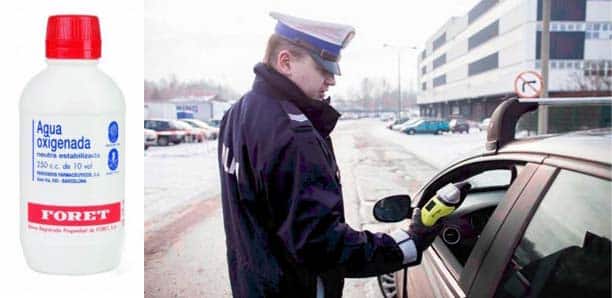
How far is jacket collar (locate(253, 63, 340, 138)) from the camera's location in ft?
2.68

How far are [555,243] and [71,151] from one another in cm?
62

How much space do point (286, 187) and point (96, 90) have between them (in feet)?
0.88

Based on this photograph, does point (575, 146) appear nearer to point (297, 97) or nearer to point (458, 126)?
point (297, 97)

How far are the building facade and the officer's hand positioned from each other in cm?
62

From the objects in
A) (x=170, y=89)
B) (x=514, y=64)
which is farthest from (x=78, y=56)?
(x=514, y=64)

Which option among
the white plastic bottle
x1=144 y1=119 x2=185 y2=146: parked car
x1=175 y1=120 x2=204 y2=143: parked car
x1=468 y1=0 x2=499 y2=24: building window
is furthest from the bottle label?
x1=468 y1=0 x2=499 y2=24: building window

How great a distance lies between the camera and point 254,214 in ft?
2.74

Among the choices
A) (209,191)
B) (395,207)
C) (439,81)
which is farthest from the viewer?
(209,191)

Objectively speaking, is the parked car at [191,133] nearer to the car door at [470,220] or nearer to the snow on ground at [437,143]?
the snow on ground at [437,143]

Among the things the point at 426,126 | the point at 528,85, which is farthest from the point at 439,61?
the point at 426,126

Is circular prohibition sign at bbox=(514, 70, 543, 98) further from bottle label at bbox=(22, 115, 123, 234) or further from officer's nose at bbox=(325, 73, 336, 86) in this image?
bottle label at bbox=(22, 115, 123, 234)

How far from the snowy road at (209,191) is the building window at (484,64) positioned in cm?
29

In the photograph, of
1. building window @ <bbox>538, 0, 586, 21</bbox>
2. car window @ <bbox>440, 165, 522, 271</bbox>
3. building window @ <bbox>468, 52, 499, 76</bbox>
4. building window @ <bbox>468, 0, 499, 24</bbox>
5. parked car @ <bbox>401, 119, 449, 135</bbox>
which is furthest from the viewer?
building window @ <bbox>468, 52, 499, 76</bbox>

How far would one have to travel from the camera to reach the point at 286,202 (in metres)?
0.78
